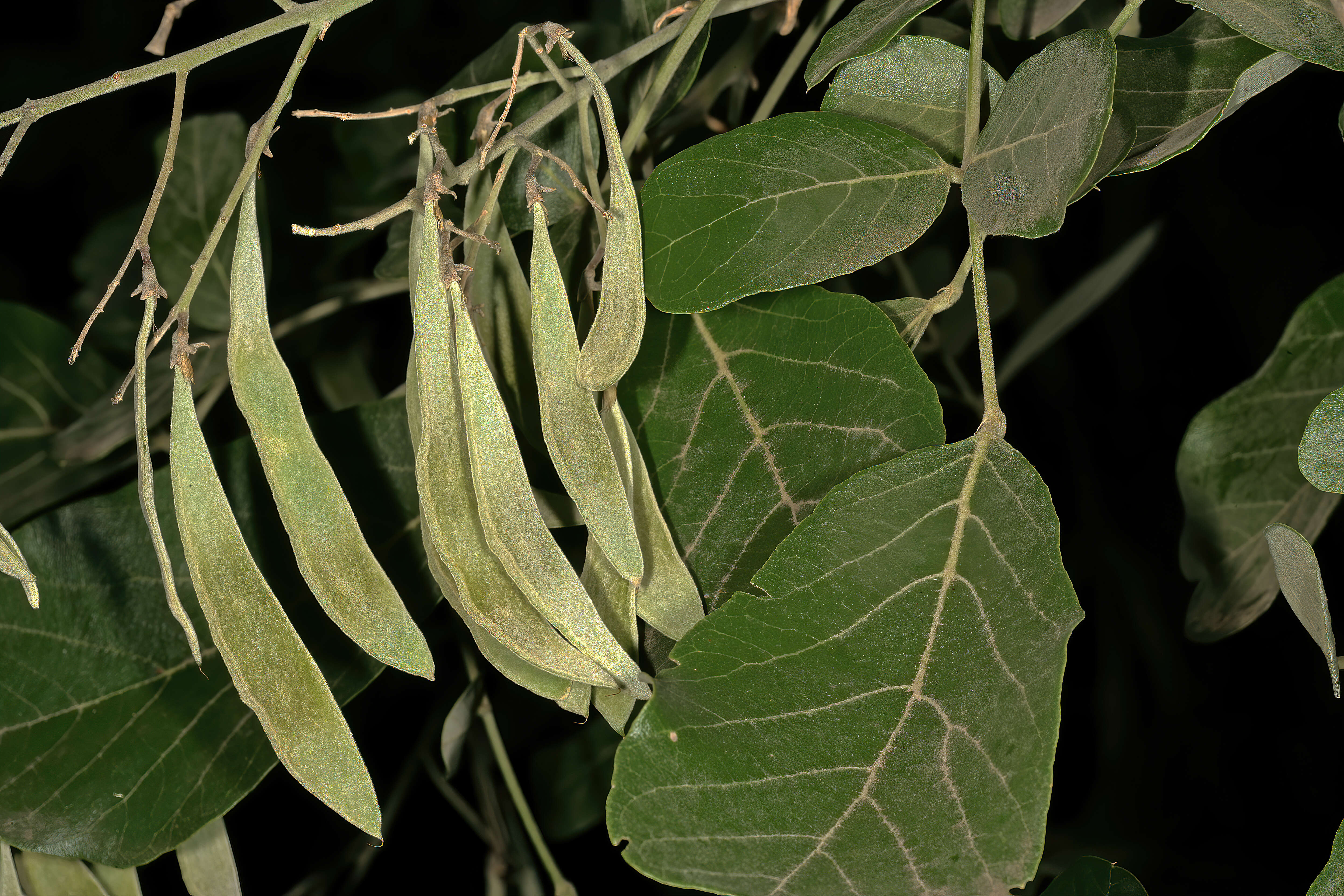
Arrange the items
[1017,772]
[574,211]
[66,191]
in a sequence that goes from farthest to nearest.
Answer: [66,191] → [574,211] → [1017,772]

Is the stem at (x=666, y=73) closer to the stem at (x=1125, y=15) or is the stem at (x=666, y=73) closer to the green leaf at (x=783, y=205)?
the green leaf at (x=783, y=205)

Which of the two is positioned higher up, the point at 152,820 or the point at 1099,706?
the point at 152,820

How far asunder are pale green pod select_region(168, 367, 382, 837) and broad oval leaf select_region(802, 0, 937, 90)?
8.9 inches

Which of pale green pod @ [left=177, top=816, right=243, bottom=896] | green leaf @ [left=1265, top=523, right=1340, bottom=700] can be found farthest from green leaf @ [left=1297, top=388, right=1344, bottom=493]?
pale green pod @ [left=177, top=816, right=243, bottom=896]

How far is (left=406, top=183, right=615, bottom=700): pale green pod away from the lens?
32cm

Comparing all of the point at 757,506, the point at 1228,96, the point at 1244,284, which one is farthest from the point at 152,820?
the point at 1244,284

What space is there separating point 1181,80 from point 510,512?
11.0 inches

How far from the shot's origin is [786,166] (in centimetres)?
38

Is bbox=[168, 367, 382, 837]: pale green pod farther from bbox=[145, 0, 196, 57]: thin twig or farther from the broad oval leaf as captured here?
the broad oval leaf

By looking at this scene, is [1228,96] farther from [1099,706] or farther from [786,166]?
[1099,706]

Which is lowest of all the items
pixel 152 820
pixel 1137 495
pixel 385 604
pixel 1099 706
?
pixel 1099 706

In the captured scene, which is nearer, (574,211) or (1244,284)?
(574,211)

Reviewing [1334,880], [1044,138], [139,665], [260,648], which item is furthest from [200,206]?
[1334,880]

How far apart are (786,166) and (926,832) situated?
0.22m
